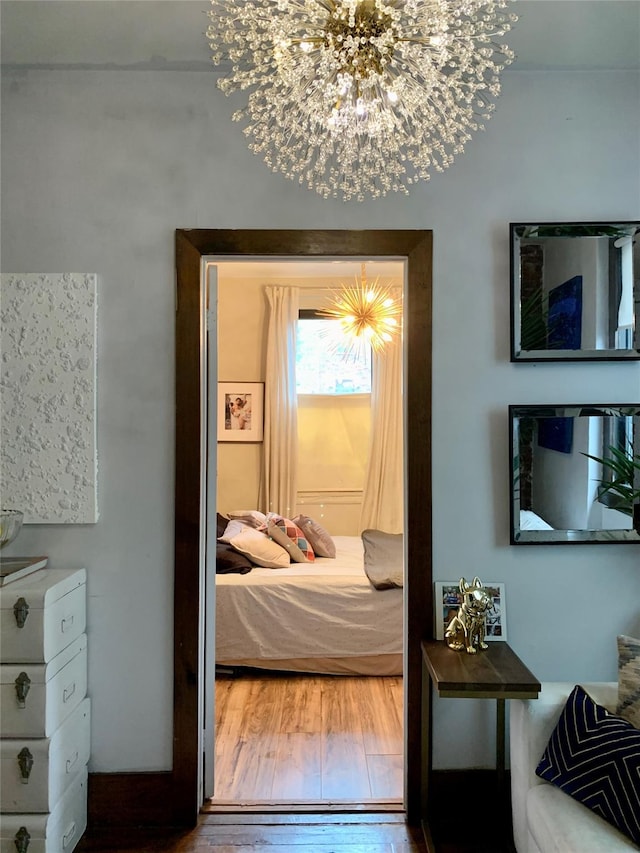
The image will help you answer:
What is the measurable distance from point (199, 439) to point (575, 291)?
61.7 inches

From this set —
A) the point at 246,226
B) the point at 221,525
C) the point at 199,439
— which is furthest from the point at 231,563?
the point at 246,226

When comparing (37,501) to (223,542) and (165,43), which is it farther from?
(223,542)

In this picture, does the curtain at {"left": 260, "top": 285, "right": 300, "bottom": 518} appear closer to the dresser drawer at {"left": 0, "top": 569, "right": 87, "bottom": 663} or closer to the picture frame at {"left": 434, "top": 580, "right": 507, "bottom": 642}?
the picture frame at {"left": 434, "top": 580, "right": 507, "bottom": 642}

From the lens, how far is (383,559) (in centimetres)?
398

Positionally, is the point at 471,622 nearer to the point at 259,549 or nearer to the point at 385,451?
the point at 259,549

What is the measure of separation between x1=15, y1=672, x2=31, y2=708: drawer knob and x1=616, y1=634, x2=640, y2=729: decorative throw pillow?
1864 millimetres

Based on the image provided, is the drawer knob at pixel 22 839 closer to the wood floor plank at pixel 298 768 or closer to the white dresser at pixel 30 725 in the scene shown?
the white dresser at pixel 30 725

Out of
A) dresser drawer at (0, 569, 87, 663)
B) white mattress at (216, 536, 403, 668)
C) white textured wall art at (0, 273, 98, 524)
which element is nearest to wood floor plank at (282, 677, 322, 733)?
white mattress at (216, 536, 403, 668)

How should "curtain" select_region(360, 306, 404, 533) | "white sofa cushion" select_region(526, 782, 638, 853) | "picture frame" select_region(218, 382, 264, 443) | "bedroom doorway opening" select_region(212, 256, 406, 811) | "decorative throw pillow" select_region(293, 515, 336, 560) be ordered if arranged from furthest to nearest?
"picture frame" select_region(218, 382, 264, 443) → "curtain" select_region(360, 306, 404, 533) → "decorative throw pillow" select_region(293, 515, 336, 560) → "bedroom doorway opening" select_region(212, 256, 406, 811) → "white sofa cushion" select_region(526, 782, 638, 853)

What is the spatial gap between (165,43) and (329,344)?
372 cm

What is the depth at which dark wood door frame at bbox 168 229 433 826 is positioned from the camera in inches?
90.9

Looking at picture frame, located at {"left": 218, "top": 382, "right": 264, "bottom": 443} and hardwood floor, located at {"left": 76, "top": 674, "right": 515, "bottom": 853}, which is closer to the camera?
hardwood floor, located at {"left": 76, "top": 674, "right": 515, "bottom": 853}

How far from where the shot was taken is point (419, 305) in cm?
234

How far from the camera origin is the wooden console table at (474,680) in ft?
6.16
